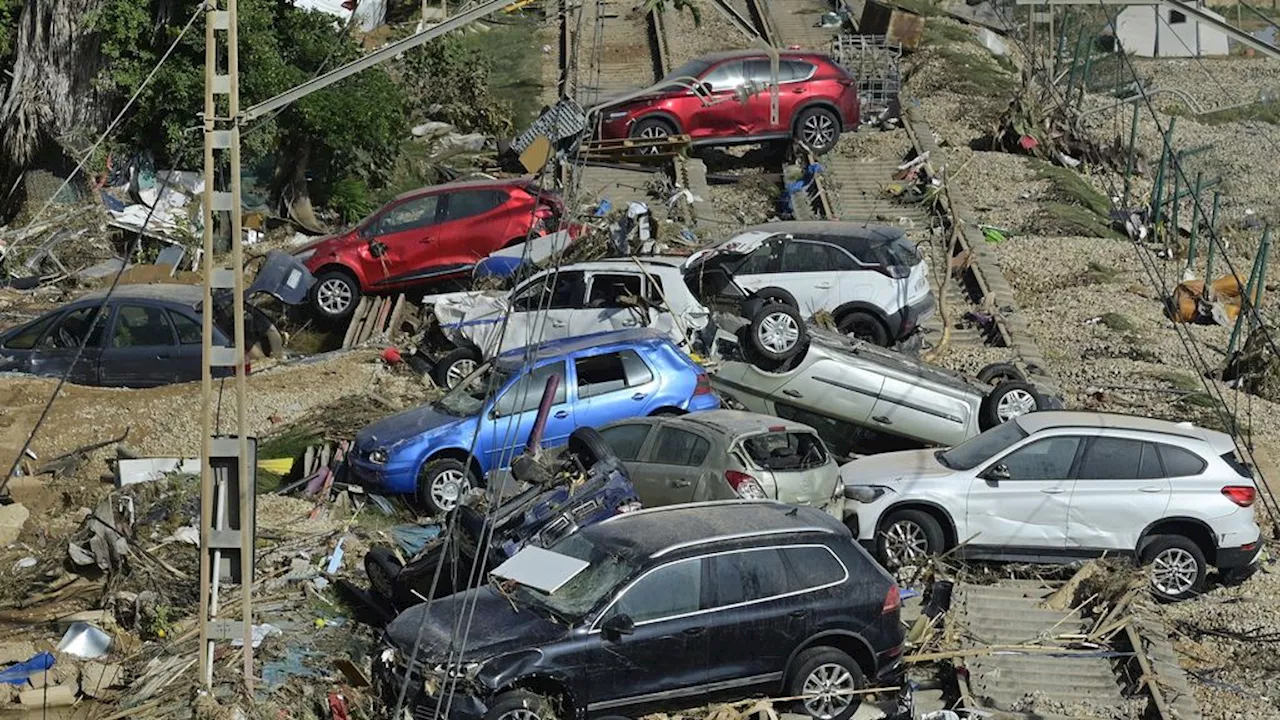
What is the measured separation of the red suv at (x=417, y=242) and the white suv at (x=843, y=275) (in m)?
3.46

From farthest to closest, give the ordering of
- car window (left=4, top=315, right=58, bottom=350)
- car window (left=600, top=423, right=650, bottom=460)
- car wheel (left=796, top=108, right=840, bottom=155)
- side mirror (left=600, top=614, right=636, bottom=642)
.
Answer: car wheel (left=796, top=108, right=840, bottom=155) → car window (left=4, top=315, right=58, bottom=350) → car window (left=600, top=423, right=650, bottom=460) → side mirror (left=600, top=614, right=636, bottom=642)

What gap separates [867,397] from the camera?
17.8 metres

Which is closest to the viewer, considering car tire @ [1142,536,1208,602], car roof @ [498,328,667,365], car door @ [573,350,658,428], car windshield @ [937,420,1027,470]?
car tire @ [1142,536,1208,602]

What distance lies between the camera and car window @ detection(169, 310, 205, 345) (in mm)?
19250

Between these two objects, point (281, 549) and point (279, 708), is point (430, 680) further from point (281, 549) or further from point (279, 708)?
point (281, 549)

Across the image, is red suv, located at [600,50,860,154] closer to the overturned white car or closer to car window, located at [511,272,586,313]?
the overturned white car

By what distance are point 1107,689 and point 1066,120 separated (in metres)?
20.3

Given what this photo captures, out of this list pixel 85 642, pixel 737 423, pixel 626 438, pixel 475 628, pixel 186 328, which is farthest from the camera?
pixel 186 328

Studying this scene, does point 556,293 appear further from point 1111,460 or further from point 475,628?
point 475,628

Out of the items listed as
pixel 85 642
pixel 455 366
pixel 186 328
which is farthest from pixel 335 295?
pixel 85 642

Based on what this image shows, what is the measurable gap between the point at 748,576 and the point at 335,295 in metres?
11.6

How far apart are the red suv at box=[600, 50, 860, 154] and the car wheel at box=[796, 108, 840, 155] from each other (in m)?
0.02

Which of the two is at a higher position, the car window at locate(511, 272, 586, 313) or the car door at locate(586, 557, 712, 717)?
the car window at locate(511, 272, 586, 313)

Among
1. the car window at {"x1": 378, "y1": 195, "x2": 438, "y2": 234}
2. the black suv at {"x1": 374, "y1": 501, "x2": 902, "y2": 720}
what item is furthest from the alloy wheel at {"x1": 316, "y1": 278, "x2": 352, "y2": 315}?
the black suv at {"x1": 374, "y1": 501, "x2": 902, "y2": 720}
